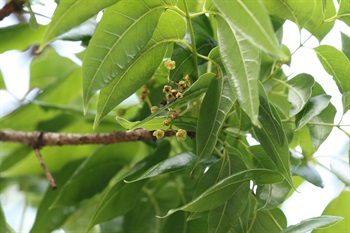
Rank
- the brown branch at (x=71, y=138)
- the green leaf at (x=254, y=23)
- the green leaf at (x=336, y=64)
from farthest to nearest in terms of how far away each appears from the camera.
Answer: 1. the brown branch at (x=71, y=138)
2. the green leaf at (x=336, y=64)
3. the green leaf at (x=254, y=23)

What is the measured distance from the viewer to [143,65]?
1.81ft

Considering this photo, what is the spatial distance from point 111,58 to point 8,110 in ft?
1.58

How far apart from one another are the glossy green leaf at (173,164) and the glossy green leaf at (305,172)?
135mm

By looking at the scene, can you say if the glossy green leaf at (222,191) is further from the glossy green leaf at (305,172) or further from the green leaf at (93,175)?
the green leaf at (93,175)

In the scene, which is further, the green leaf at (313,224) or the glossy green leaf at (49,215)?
the glossy green leaf at (49,215)

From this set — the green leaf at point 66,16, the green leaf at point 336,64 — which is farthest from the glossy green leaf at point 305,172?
the green leaf at point 66,16

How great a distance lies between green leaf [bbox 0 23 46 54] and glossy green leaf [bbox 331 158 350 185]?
0.41 meters

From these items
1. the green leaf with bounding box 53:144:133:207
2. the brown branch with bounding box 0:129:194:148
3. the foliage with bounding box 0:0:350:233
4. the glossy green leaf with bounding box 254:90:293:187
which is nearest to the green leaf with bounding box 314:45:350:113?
the foliage with bounding box 0:0:350:233

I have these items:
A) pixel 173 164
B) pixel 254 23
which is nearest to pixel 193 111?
pixel 173 164

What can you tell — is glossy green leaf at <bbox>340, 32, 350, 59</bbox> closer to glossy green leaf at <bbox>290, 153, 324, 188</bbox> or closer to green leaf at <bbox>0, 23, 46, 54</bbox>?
glossy green leaf at <bbox>290, 153, 324, 188</bbox>

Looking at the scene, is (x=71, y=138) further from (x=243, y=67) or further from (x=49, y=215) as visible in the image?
(x=243, y=67)

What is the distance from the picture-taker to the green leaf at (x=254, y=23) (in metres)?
0.38

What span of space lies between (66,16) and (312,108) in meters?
0.27

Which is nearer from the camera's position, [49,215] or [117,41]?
[117,41]
